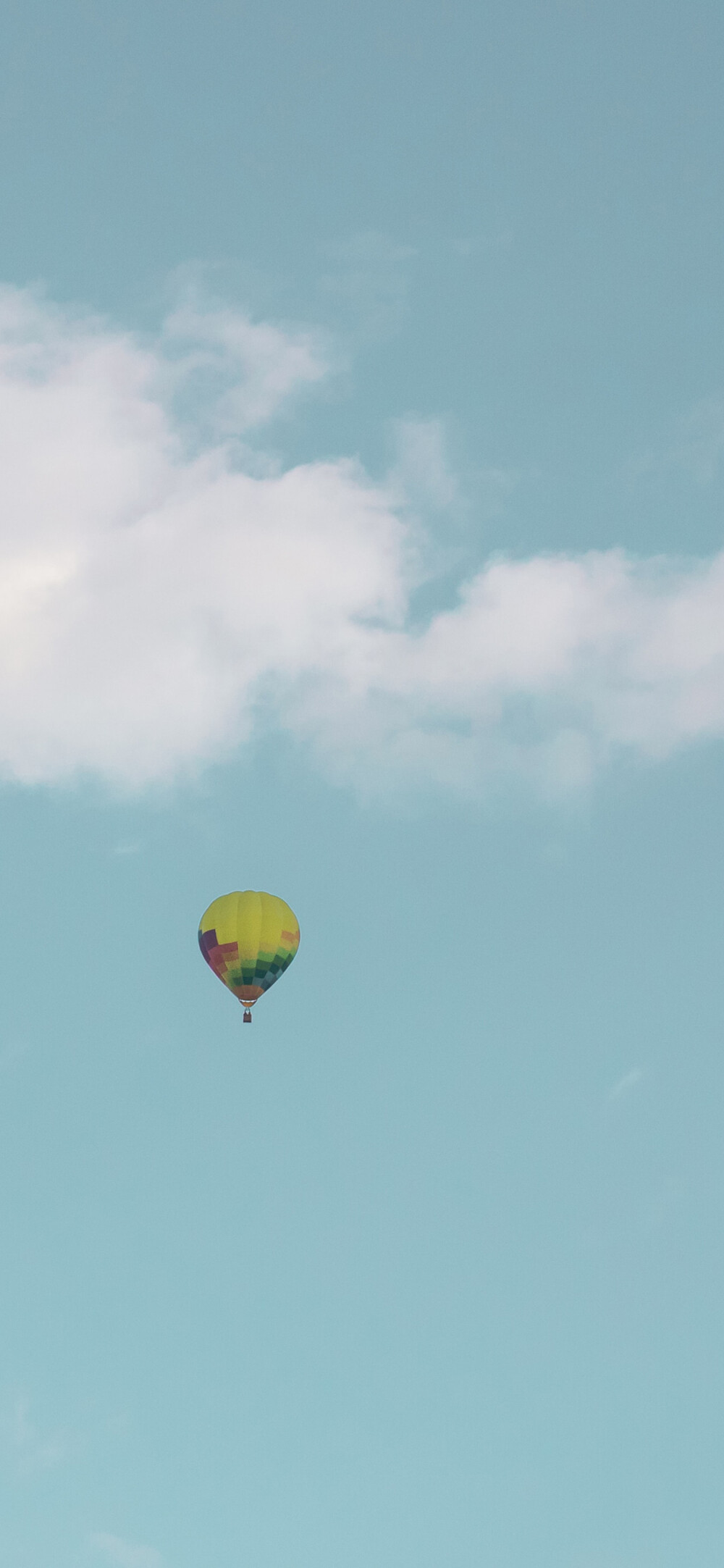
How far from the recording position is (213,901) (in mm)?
95312

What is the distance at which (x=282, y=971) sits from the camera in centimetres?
9469

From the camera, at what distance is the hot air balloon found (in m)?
93.1

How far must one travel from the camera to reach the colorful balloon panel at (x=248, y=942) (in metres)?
93.1

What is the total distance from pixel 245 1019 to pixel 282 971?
293 cm

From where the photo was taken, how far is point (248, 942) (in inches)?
3656

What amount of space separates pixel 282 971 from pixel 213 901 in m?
4.82

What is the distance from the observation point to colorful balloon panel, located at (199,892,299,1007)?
93062 mm

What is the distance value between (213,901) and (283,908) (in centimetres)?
346

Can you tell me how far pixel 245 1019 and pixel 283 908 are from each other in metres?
5.68

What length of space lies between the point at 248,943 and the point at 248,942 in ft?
0.11

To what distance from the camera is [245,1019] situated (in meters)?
94.1

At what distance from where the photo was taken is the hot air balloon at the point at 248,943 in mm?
93062

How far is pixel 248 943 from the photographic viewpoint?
9288cm

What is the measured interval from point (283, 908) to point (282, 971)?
3.07 m
